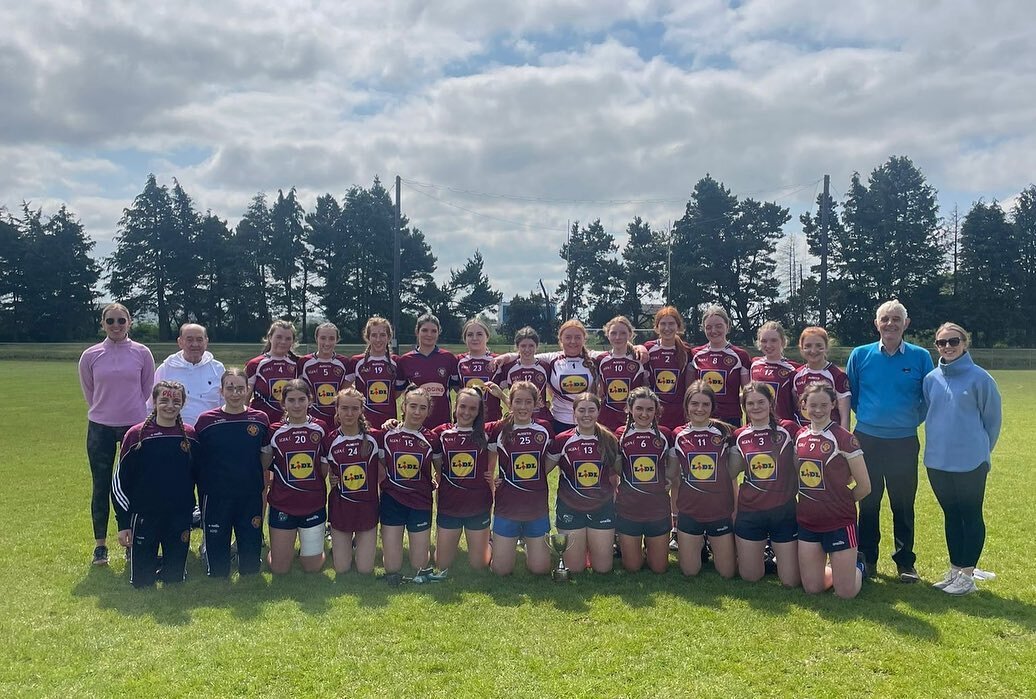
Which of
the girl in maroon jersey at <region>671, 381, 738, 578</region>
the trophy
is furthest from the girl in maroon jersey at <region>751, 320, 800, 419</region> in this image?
the trophy

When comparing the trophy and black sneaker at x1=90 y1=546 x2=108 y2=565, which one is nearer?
the trophy

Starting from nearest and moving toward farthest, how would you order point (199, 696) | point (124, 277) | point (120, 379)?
point (199, 696) < point (120, 379) < point (124, 277)

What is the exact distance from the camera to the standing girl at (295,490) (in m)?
5.21

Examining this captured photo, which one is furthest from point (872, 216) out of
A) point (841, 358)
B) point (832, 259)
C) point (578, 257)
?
point (578, 257)

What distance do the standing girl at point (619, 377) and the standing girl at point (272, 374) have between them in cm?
272

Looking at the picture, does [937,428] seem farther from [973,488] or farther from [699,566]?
[699,566]

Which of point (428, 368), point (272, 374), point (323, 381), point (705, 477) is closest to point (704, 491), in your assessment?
point (705, 477)

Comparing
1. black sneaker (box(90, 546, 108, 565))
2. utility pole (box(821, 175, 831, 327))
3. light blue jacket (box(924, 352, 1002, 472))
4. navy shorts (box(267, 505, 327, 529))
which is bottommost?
black sneaker (box(90, 546, 108, 565))

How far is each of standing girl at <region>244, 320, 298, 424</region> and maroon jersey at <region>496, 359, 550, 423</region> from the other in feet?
6.08

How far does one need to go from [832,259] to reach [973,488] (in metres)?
45.7

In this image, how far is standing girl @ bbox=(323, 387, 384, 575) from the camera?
17.2ft

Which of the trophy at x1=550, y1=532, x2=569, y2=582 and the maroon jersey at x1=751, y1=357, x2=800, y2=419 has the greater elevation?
the maroon jersey at x1=751, y1=357, x2=800, y2=419

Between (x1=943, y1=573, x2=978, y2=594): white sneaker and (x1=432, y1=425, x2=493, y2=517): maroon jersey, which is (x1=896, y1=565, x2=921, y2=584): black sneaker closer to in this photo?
(x1=943, y1=573, x2=978, y2=594): white sneaker

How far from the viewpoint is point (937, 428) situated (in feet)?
16.0
